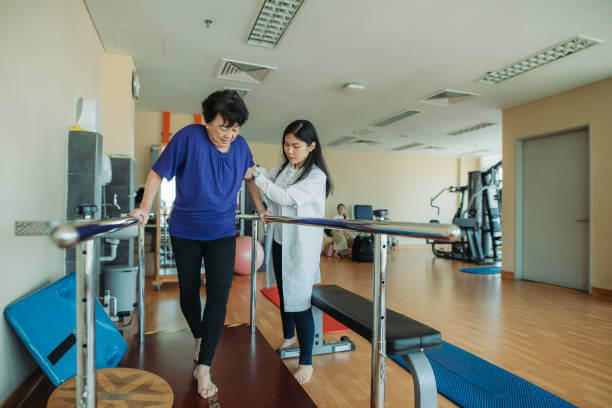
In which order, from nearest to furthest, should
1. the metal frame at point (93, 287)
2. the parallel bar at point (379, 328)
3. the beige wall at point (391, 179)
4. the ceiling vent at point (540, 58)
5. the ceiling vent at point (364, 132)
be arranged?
1. the metal frame at point (93, 287)
2. the parallel bar at point (379, 328)
3. the ceiling vent at point (540, 58)
4. the ceiling vent at point (364, 132)
5. the beige wall at point (391, 179)

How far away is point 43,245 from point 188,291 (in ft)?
3.58

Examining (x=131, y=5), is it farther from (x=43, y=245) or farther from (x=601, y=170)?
(x=601, y=170)

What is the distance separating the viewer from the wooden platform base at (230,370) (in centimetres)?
159

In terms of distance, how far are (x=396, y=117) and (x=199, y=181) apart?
5705mm

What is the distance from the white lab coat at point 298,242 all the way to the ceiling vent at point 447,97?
405 cm

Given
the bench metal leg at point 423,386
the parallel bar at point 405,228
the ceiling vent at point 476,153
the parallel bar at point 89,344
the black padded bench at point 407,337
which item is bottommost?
the bench metal leg at point 423,386

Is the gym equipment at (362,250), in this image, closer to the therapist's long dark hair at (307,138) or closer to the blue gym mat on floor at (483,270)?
the blue gym mat on floor at (483,270)

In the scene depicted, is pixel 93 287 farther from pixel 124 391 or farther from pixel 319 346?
pixel 319 346

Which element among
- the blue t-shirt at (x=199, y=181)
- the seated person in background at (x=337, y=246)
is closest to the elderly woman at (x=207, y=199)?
the blue t-shirt at (x=199, y=181)

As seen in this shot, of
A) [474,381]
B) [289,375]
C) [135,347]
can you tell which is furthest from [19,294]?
[474,381]

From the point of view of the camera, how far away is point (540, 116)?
5.50 metres

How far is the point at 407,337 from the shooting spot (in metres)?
1.37

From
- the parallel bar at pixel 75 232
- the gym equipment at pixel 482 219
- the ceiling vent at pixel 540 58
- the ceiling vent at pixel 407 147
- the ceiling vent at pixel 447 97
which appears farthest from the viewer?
the ceiling vent at pixel 407 147

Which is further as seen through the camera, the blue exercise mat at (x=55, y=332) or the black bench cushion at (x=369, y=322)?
the blue exercise mat at (x=55, y=332)
